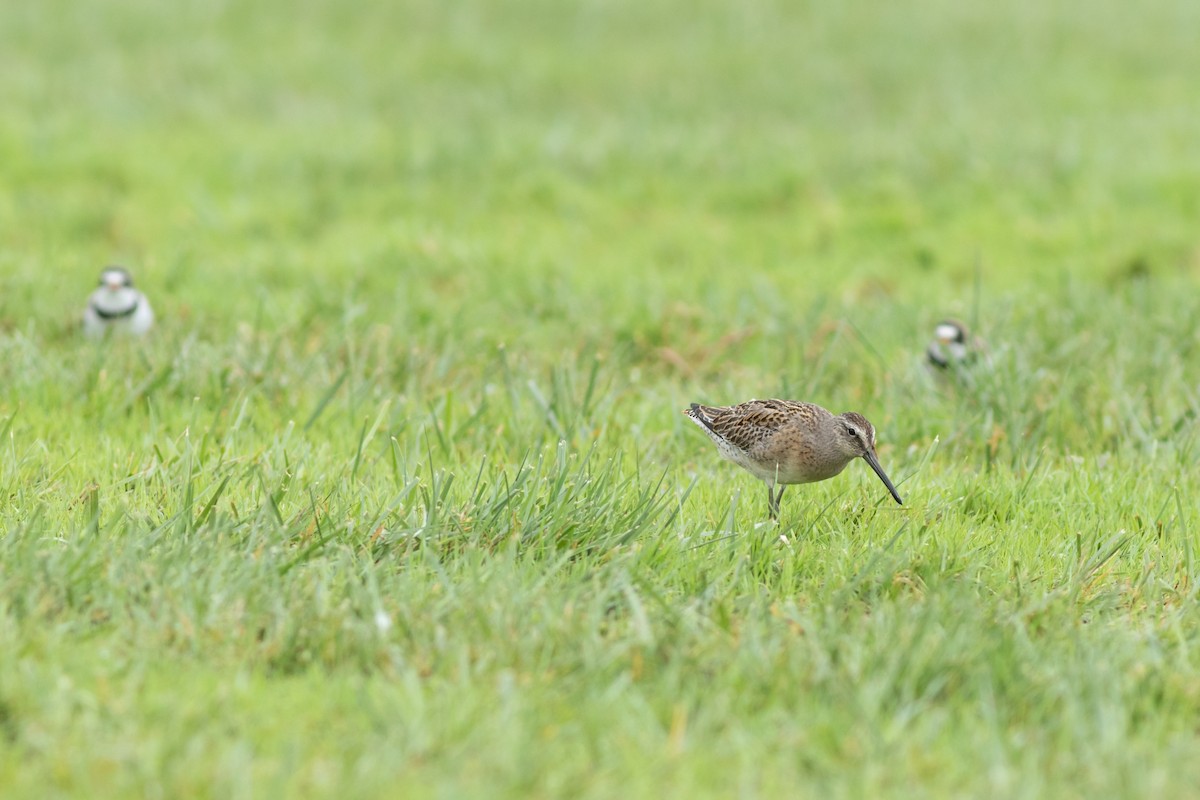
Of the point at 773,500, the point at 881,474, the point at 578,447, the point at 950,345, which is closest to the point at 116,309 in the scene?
the point at 578,447

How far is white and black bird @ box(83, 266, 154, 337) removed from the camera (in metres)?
7.52

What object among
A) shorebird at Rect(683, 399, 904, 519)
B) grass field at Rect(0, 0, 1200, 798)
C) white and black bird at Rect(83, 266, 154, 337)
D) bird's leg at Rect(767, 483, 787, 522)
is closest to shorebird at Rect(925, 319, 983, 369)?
grass field at Rect(0, 0, 1200, 798)

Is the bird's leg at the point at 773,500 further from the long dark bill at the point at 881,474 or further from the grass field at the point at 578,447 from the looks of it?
the long dark bill at the point at 881,474

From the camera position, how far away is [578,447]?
623 centimetres

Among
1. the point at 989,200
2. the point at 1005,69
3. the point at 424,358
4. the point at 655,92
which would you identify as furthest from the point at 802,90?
the point at 424,358

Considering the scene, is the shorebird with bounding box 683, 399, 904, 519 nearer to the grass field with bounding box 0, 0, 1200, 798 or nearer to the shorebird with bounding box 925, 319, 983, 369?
the grass field with bounding box 0, 0, 1200, 798

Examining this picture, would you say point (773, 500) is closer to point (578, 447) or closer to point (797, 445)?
point (797, 445)

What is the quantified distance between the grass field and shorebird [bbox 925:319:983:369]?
0.16m

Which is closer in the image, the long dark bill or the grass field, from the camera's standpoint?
the grass field

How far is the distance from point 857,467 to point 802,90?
10.2m

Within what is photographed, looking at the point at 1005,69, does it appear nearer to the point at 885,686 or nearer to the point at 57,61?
the point at 57,61

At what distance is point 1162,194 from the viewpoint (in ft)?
38.0

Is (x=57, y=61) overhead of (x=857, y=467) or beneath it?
overhead

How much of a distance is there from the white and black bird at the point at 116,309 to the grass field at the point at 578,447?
0.23m
